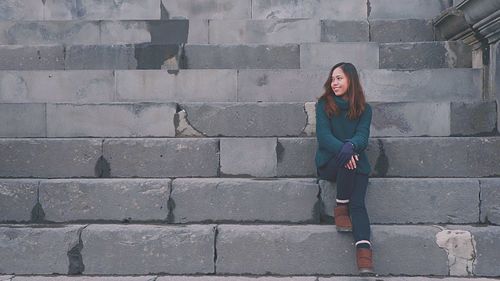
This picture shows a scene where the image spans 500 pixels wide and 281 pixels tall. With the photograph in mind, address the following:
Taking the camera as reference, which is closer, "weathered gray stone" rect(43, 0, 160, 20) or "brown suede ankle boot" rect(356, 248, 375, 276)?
"brown suede ankle boot" rect(356, 248, 375, 276)

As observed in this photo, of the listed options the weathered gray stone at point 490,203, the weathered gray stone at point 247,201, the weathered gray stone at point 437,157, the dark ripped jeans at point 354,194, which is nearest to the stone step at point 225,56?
the weathered gray stone at point 437,157

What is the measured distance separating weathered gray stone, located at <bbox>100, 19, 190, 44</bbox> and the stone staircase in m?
0.50

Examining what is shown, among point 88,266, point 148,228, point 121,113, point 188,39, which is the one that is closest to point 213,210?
point 148,228

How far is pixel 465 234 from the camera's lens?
436cm

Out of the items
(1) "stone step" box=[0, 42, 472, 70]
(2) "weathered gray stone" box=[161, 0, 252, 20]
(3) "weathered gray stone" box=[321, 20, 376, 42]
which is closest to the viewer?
(1) "stone step" box=[0, 42, 472, 70]

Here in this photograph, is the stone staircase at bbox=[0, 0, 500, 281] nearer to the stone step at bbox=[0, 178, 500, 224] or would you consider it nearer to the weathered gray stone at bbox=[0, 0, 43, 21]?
the stone step at bbox=[0, 178, 500, 224]

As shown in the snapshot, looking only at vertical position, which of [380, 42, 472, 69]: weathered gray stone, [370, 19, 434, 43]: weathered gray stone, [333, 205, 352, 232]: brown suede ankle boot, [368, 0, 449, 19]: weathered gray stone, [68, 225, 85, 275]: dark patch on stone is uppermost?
[368, 0, 449, 19]: weathered gray stone

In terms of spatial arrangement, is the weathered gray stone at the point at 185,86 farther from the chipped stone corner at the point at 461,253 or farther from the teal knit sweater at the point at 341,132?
the chipped stone corner at the point at 461,253

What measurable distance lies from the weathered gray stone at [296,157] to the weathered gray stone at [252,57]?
176cm

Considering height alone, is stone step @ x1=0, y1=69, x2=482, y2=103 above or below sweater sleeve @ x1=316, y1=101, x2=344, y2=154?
above

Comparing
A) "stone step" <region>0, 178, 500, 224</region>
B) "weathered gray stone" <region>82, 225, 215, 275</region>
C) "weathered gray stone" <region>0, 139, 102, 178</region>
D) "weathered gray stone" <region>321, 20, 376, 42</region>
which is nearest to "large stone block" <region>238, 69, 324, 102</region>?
"weathered gray stone" <region>321, 20, 376, 42</region>

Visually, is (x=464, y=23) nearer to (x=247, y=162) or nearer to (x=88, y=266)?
(x=247, y=162)

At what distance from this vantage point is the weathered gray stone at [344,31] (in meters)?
7.08

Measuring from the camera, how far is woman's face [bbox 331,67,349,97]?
4.70 meters
